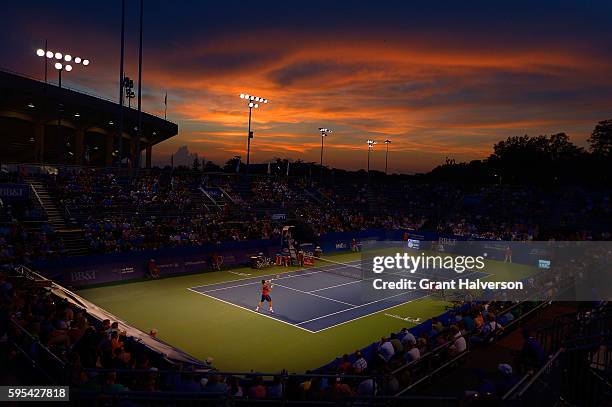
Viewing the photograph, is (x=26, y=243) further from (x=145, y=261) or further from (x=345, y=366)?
(x=345, y=366)

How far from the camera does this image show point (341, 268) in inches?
1310

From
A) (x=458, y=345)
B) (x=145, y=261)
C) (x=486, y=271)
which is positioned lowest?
(x=486, y=271)

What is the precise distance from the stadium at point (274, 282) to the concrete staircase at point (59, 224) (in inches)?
5.0

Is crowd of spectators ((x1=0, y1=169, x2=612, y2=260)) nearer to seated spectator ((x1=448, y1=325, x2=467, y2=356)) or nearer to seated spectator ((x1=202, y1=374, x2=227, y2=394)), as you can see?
seated spectator ((x1=202, y1=374, x2=227, y2=394))

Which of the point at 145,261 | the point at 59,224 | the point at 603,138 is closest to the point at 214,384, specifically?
the point at 145,261

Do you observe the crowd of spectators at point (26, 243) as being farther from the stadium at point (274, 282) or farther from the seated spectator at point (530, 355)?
the seated spectator at point (530, 355)

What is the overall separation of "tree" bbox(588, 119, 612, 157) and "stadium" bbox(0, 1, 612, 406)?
7.34 meters

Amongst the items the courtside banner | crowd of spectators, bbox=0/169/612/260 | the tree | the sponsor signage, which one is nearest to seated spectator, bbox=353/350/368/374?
the courtside banner

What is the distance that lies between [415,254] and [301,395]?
32.0 metres

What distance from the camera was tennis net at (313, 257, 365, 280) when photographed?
31206 mm

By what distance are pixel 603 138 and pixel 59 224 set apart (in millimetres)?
72845

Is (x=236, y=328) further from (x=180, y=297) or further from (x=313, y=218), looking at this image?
(x=313, y=218)

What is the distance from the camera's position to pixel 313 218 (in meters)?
45.0

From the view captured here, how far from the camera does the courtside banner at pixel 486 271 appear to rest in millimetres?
23391
